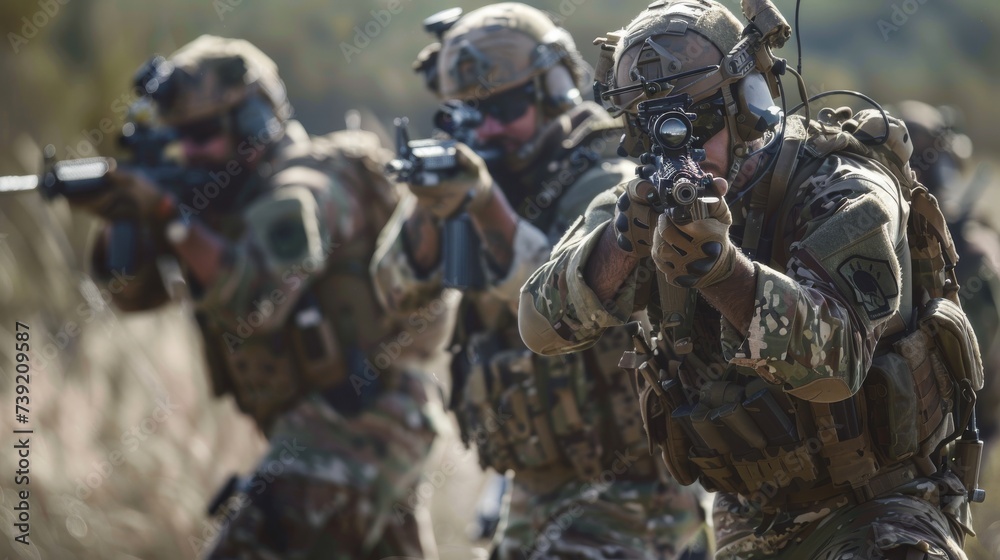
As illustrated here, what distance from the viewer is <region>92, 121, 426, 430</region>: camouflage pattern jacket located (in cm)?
696

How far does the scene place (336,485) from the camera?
699 cm

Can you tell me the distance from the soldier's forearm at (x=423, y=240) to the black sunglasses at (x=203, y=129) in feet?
6.55

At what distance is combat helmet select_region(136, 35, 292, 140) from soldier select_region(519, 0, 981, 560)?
388 centimetres

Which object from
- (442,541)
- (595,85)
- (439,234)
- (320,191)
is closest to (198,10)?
(442,541)

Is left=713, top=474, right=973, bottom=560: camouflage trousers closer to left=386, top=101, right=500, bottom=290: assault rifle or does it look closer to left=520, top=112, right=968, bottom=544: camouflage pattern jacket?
left=520, top=112, right=968, bottom=544: camouflage pattern jacket

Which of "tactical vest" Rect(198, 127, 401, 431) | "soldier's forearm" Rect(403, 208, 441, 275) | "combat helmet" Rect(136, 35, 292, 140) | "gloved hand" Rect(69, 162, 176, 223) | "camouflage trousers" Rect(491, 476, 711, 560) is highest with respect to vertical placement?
Answer: "soldier's forearm" Rect(403, 208, 441, 275)

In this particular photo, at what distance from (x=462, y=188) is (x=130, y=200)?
275 cm

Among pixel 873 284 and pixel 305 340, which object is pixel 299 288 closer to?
pixel 305 340

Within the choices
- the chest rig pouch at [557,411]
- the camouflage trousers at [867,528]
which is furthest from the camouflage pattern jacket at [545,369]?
the camouflage trousers at [867,528]

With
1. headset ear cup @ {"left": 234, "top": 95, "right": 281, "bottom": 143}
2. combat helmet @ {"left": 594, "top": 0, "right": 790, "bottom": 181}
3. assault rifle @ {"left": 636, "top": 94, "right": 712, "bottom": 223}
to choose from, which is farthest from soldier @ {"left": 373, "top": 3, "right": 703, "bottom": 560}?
assault rifle @ {"left": 636, "top": 94, "right": 712, "bottom": 223}

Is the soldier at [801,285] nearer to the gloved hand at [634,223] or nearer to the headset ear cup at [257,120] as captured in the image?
the gloved hand at [634,223]

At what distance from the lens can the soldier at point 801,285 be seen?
133 inches

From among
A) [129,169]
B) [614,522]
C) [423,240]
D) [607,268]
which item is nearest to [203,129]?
[129,169]

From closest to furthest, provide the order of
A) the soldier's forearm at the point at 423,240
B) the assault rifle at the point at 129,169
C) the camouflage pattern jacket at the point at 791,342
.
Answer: the camouflage pattern jacket at the point at 791,342
the soldier's forearm at the point at 423,240
the assault rifle at the point at 129,169
